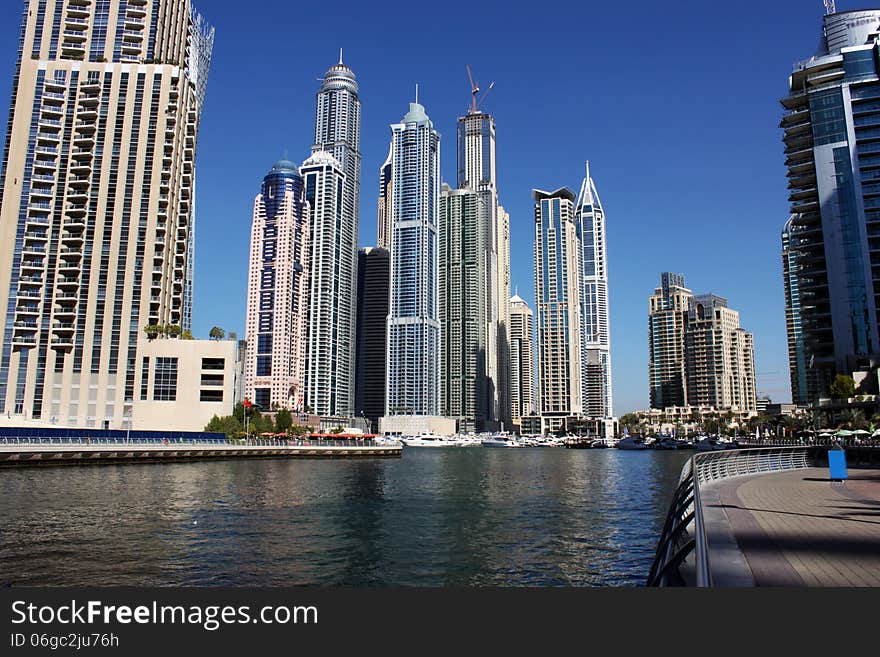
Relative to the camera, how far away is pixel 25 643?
880cm

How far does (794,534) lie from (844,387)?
4853 inches

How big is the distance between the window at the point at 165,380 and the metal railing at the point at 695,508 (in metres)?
108

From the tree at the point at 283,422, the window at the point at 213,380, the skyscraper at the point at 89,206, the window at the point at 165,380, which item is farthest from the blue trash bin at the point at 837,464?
the tree at the point at 283,422

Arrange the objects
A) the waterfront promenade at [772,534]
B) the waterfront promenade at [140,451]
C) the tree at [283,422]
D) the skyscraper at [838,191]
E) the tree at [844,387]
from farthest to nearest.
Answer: the tree at [283,422], the skyscraper at [838,191], the tree at [844,387], the waterfront promenade at [140,451], the waterfront promenade at [772,534]

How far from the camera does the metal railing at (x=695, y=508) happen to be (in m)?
8.81

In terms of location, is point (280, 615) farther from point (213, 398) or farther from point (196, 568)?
point (213, 398)

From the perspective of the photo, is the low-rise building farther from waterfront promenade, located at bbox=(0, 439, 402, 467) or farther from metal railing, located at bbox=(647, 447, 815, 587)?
metal railing, located at bbox=(647, 447, 815, 587)

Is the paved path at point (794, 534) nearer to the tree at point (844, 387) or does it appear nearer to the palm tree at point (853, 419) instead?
the palm tree at point (853, 419)

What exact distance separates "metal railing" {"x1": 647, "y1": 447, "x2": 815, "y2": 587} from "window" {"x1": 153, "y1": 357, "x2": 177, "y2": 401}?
108416mm

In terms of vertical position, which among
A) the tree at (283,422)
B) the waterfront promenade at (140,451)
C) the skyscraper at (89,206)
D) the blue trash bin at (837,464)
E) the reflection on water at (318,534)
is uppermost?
the skyscraper at (89,206)

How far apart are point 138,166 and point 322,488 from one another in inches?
3997

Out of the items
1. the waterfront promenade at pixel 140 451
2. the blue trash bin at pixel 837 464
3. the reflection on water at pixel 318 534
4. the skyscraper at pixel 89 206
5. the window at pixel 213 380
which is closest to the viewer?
the reflection on water at pixel 318 534

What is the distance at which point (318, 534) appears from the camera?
112 feet

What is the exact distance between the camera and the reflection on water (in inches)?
963
